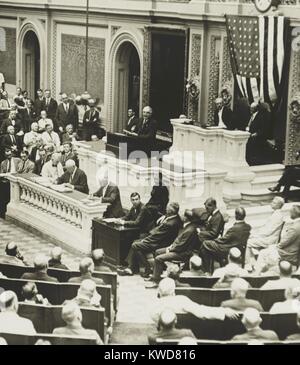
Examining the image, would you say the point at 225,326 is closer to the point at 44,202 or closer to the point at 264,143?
the point at 44,202

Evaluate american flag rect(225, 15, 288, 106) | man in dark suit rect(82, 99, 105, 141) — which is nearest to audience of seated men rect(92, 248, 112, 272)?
american flag rect(225, 15, 288, 106)

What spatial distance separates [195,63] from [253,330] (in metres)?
12.4

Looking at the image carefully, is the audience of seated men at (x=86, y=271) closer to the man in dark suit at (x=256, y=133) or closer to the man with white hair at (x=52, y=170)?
the man with white hair at (x=52, y=170)

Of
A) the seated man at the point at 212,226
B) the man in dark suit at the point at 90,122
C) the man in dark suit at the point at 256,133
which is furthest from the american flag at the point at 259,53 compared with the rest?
the seated man at the point at 212,226

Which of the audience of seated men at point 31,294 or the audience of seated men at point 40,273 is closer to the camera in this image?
the audience of seated men at point 31,294

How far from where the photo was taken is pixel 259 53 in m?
17.2

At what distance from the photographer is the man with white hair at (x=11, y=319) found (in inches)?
349

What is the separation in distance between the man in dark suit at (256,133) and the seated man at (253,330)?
8906mm

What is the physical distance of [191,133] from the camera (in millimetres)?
17391

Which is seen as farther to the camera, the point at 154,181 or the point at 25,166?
the point at 25,166

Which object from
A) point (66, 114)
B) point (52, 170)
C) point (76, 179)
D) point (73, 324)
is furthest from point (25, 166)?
point (73, 324)

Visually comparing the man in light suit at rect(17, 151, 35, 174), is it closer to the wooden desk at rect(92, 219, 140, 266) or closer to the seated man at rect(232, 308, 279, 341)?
the wooden desk at rect(92, 219, 140, 266)

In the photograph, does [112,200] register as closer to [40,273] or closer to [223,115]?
[40,273]

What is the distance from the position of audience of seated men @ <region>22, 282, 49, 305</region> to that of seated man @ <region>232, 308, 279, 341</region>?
95.0 inches
